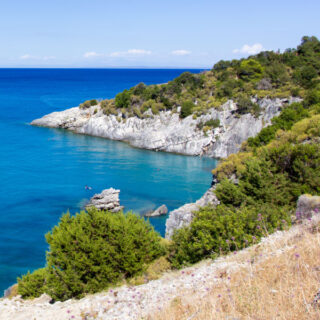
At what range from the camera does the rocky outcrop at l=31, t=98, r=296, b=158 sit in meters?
59.4

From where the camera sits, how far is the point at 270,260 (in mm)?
8781

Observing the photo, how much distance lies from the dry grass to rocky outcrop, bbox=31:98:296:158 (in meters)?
50.8

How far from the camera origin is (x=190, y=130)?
2464 inches

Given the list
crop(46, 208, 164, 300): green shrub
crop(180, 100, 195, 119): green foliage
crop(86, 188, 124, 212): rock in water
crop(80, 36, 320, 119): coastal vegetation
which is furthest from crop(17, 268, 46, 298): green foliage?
crop(180, 100, 195, 119): green foliage

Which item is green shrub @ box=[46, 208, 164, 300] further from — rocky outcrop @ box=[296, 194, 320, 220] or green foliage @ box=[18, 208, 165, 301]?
rocky outcrop @ box=[296, 194, 320, 220]

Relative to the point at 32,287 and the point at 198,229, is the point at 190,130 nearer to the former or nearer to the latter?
the point at 198,229

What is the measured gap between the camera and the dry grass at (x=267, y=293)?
6090mm

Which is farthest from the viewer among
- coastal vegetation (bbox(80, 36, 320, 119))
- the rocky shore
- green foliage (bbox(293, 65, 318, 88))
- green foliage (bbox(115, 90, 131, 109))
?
green foliage (bbox(115, 90, 131, 109))

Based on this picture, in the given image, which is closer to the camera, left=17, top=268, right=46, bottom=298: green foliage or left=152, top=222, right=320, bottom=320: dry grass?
left=152, top=222, right=320, bottom=320: dry grass

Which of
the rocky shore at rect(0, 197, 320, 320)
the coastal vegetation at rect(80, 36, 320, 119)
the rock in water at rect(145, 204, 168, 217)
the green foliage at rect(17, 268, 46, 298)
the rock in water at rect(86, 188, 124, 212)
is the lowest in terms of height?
the rock in water at rect(145, 204, 168, 217)

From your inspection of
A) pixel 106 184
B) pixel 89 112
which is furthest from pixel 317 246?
pixel 89 112

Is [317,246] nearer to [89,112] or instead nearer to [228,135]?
[228,135]

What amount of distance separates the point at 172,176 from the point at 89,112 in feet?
128

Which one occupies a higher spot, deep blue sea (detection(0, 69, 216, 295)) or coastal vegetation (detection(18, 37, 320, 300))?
coastal vegetation (detection(18, 37, 320, 300))
